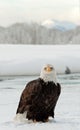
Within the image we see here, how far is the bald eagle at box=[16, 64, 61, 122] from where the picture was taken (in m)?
4.52

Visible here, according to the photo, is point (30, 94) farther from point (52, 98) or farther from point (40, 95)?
point (52, 98)

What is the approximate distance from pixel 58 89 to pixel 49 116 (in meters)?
0.33

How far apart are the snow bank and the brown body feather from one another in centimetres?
646

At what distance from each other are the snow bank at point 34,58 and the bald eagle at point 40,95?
6.45 metres

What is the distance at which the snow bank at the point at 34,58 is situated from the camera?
11.5 meters

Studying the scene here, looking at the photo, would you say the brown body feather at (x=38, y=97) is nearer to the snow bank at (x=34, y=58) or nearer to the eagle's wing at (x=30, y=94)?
the eagle's wing at (x=30, y=94)

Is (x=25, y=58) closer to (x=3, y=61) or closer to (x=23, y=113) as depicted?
(x=3, y=61)

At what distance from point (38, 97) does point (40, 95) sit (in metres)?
0.03

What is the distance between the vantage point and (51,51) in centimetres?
1396

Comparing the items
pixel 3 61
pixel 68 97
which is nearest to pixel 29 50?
pixel 3 61

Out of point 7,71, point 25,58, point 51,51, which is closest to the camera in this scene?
point 7,71

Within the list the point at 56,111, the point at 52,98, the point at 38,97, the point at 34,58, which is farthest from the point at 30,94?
the point at 34,58

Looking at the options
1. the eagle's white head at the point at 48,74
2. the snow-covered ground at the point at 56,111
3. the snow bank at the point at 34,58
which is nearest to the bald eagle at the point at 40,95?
the eagle's white head at the point at 48,74

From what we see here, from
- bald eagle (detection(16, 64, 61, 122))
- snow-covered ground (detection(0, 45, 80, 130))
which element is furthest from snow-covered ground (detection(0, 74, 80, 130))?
bald eagle (detection(16, 64, 61, 122))
